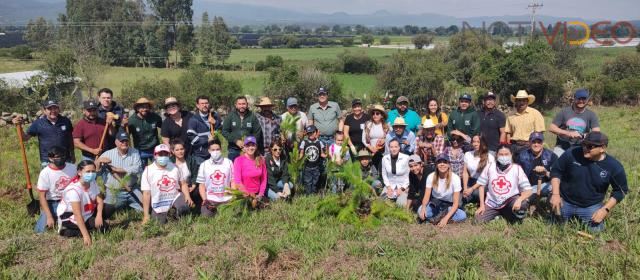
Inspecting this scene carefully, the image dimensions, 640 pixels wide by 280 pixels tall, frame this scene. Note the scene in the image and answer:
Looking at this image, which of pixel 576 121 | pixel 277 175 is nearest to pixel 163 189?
pixel 277 175

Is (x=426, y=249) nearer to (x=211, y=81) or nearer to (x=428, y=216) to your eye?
(x=428, y=216)

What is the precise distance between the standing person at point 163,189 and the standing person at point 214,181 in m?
0.25

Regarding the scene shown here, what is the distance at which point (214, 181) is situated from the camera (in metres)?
7.11

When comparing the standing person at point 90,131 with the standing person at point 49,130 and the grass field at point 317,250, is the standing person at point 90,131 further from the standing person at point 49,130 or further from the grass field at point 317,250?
Answer: the grass field at point 317,250

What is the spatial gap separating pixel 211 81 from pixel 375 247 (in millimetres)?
26731

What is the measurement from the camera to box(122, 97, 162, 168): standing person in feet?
25.4

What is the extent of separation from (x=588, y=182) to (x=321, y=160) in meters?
4.38

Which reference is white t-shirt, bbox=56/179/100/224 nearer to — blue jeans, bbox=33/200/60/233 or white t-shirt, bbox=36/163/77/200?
white t-shirt, bbox=36/163/77/200

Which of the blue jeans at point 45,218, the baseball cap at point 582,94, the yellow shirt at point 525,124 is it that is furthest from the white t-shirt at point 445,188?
the blue jeans at point 45,218

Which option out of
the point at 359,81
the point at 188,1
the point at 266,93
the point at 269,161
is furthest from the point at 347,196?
the point at 188,1

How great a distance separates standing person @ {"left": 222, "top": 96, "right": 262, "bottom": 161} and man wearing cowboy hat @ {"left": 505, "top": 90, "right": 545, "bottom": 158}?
4782 mm

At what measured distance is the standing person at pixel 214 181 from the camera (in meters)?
7.07

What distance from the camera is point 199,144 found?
7.99m

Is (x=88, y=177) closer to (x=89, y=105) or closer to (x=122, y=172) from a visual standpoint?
(x=122, y=172)
